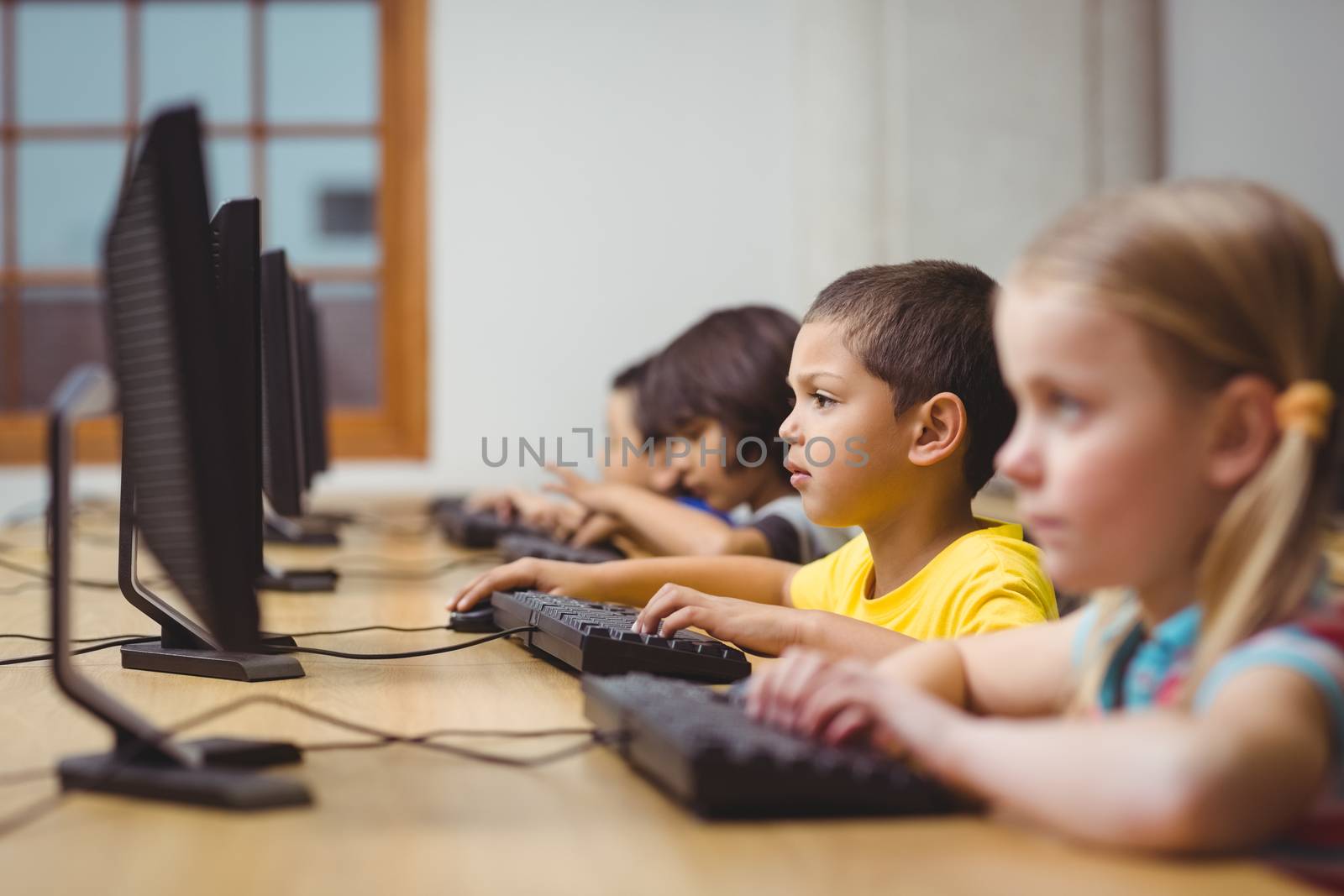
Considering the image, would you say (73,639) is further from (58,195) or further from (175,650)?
(58,195)

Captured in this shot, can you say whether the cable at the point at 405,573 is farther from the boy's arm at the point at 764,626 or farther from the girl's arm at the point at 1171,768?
the girl's arm at the point at 1171,768

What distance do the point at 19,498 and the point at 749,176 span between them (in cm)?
217

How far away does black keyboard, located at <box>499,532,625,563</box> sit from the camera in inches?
64.2

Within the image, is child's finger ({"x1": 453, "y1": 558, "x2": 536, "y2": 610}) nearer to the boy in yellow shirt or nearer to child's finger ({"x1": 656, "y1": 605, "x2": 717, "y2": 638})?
the boy in yellow shirt

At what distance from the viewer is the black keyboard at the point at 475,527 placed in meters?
2.14

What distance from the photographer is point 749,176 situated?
3.73m

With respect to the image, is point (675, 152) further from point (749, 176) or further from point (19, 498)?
point (19, 498)

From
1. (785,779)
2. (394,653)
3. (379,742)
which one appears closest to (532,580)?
(394,653)

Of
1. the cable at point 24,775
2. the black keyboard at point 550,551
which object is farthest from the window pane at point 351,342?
the cable at point 24,775

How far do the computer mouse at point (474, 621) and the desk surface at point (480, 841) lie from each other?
37 centimetres

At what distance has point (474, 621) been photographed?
1.24 metres

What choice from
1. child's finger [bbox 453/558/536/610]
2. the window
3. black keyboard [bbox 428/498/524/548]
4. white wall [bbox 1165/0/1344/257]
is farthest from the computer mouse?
the window

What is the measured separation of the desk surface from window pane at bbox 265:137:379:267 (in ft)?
9.76

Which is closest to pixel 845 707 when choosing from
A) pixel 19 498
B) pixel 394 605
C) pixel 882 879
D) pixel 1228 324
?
pixel 882 879
